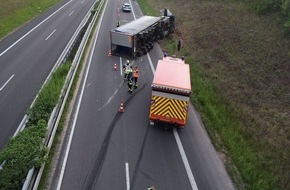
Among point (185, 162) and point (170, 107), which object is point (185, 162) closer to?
point (185, 162)

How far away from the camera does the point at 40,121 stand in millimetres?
15891

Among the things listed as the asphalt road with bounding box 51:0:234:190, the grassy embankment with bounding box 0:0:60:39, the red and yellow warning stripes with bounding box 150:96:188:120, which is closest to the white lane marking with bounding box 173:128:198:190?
the asphalt road with bounding box 51:0:234:190

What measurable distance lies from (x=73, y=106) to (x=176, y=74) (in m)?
6.79

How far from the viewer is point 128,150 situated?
16.1 m

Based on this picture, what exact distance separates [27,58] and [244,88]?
19.2 meters

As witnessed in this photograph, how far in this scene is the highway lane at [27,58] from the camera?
65.8 feet

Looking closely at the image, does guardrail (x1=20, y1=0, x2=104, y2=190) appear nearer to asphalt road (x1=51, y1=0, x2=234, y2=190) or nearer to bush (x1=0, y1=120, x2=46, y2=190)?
bush (x1=0, y1=120, x2=46, y2=190)

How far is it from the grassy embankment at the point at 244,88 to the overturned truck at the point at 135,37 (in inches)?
81.0

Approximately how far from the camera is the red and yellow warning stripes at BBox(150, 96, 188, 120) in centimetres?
1741

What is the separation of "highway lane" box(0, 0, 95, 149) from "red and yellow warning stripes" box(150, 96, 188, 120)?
8096 mm

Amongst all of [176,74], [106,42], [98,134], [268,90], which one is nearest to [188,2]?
[106,42]

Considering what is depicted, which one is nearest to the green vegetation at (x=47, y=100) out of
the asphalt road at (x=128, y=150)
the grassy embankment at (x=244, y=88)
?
the asphalt road at (x=128, y=150)

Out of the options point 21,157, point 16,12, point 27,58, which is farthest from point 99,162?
point 16,12

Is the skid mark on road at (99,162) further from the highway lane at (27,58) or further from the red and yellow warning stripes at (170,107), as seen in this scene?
the highway lane at (27,58)
